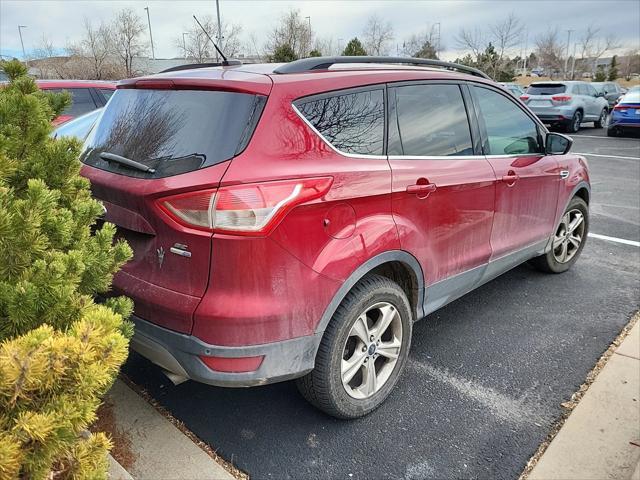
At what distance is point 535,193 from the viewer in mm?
3957

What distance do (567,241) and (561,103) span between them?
573 inches

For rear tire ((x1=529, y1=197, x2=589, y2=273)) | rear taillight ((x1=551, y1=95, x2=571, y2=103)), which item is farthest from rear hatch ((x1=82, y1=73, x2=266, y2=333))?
rear taillight ((x1=551, y1=95, x2=571, y2=103))

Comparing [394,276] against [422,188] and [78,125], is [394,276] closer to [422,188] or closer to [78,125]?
[422,188]

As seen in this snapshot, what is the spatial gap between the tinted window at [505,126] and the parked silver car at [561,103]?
14408 mm

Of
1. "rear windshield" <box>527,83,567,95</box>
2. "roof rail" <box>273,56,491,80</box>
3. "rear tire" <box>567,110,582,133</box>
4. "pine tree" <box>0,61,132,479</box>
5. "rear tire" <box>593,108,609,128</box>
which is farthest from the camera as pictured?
"rear tire" <box>593,108,609,128</box>

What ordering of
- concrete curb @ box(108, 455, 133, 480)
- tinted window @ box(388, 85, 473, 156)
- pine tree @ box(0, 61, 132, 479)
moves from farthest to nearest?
1. tinted window @ box(388, 85, 473, 156)
2. concrete curb @ box(108, 455, 133, 480)
3. pine tree @ box(0, 61, 132, 479)

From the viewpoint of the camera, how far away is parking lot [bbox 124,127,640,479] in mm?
2486

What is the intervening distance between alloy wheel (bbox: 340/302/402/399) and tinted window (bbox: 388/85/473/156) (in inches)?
34.6

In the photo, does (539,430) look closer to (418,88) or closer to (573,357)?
(573,357)

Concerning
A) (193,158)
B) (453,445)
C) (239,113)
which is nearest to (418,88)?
(239,113)

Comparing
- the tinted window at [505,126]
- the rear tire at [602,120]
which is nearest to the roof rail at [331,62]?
the tinted window at [505,126]

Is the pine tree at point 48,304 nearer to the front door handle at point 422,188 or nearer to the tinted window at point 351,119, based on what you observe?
the tinted window at point 351,119

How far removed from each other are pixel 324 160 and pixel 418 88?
3.38ft

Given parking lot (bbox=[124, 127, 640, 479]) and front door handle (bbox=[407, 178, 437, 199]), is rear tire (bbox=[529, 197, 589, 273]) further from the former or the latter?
front door handle (bbox=[407, 178, 437, 199])
